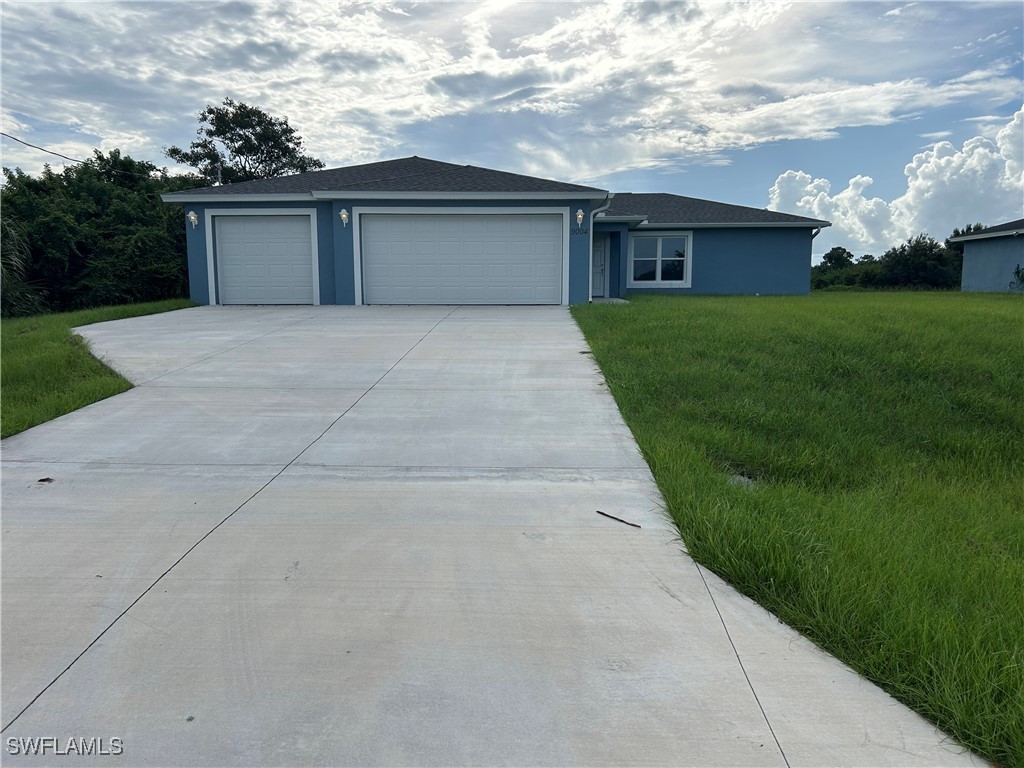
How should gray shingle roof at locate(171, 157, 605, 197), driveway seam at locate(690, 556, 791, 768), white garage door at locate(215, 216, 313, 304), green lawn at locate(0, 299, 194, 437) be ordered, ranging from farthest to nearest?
white garage door at locate(215, 216, 313, 304) < gray shingle roof at locate(171, 157, 605, 197) < green lawn at locate(0, 299, 194, 437) < driveway seam at locate(690, 556, 791, 768)

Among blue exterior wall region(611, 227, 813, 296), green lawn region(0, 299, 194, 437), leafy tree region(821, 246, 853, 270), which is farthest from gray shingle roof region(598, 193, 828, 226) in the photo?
leafy tree region(821, 246, 853, 270)

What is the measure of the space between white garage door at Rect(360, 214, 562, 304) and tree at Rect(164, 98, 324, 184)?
2283 cm

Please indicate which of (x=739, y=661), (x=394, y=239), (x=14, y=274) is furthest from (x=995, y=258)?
(x=14, y=274)

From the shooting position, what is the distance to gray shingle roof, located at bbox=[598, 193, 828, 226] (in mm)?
22158

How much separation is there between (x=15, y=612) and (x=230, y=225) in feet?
51.3

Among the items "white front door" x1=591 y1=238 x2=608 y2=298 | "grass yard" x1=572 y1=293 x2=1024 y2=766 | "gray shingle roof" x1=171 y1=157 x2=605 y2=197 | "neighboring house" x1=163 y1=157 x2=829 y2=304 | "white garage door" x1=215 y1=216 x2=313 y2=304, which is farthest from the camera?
"white front door" x1=591 y1=238 x2=608 y2=298

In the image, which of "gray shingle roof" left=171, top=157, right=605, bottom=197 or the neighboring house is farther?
the neighboring house

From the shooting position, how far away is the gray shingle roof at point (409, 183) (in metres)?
16.0

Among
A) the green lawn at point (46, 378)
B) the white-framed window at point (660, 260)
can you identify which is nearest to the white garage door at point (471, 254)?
the white-framed window at point (660, 260)

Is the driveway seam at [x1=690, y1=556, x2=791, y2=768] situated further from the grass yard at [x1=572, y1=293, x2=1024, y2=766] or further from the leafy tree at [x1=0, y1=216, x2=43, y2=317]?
the leafy tree at [x1=0, y1=216, x2=43, y2=317]

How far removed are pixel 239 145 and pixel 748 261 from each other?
27.0m

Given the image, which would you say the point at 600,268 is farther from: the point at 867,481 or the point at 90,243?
the point at 867,481

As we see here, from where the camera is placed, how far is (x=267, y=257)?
56.4 feet

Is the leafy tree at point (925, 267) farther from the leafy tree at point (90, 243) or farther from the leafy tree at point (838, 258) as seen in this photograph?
the leafy tree at point (90, 243)
